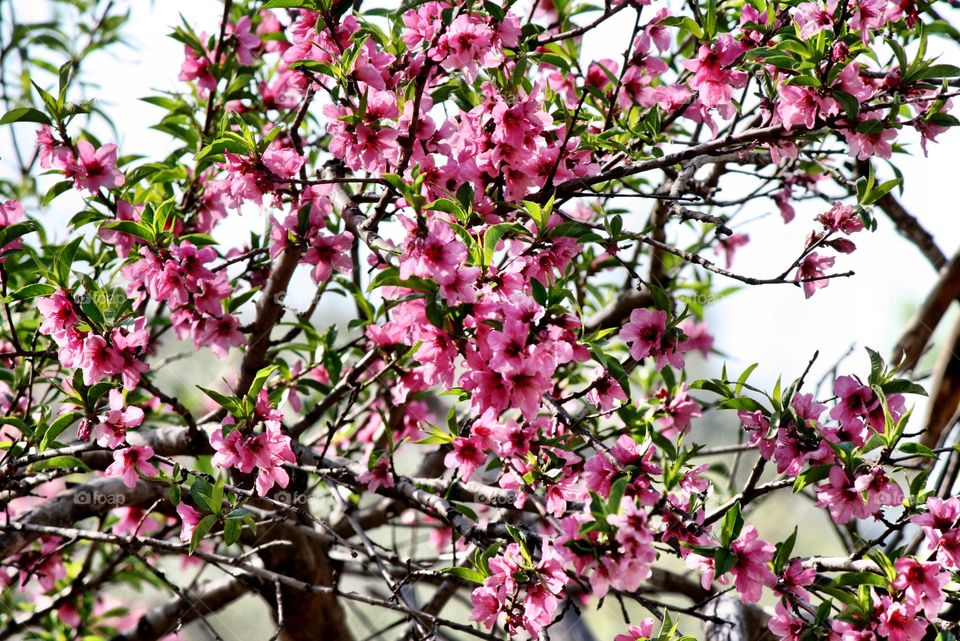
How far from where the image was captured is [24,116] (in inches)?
63.1

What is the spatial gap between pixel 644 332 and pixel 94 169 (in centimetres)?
110

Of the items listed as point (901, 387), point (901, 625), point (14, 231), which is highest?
point (14, 231)

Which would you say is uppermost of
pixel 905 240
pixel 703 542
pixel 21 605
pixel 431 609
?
pixel 21 605

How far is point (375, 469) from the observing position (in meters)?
1.77

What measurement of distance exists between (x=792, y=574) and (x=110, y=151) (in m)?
1.44

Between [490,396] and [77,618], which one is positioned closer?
[490,396]

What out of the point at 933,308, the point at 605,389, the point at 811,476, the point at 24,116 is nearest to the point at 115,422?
the point at 24,116

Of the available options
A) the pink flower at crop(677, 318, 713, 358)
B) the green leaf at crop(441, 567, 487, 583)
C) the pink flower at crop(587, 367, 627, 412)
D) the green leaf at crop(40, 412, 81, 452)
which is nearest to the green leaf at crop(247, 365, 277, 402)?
the green leaf at crop(40, 412, 81, 452)

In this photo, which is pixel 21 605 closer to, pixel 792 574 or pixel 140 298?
pixel 140 298

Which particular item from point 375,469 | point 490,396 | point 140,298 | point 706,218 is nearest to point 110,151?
point 140,298

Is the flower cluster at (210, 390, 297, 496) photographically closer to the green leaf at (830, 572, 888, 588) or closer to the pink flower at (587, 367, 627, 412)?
the pink flower at (587, 367, 627, 412)

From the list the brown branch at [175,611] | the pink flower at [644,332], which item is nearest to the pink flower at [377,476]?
the pink flower at [644,332]

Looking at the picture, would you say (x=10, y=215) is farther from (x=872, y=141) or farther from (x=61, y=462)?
(x=872, y=141)

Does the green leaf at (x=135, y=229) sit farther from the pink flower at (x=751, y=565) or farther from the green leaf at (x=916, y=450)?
the green leaf at (x=916, y=450)
